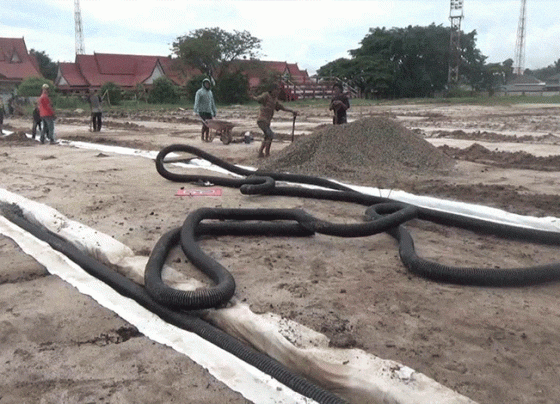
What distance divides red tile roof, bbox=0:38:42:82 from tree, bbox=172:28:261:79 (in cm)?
1210

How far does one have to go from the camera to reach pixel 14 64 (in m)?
41.1

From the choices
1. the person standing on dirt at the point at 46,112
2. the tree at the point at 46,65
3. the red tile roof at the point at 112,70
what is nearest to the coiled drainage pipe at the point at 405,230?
the person standing on dirt at the point at 46,112

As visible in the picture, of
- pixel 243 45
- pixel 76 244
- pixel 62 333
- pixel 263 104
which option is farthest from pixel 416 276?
pixel 243 45

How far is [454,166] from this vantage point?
705cm

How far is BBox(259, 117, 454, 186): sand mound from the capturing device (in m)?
6.69

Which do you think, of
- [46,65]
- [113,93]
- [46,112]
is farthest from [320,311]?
[46,65]

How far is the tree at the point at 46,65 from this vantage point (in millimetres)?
50906

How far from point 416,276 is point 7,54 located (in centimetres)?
4628

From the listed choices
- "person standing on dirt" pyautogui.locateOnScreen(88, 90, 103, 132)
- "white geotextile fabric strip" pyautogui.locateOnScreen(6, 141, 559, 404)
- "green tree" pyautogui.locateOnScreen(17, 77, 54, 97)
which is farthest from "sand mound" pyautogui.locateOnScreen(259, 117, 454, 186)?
"green tree" pyautogui.locateOnScreen(17, 77, 54, 97)

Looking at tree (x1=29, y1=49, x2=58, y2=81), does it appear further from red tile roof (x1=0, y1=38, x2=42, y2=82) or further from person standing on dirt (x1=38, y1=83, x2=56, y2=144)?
person standing on dirt (x1=38, y1=83, x2=56, y2=144)

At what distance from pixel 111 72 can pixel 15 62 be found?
778 centimetres

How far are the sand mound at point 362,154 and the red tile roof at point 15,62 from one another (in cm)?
3940

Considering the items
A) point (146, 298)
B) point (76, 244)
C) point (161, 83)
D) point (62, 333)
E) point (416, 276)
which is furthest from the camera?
point (161, 83)

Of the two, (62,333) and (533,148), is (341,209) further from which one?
(533,148)
